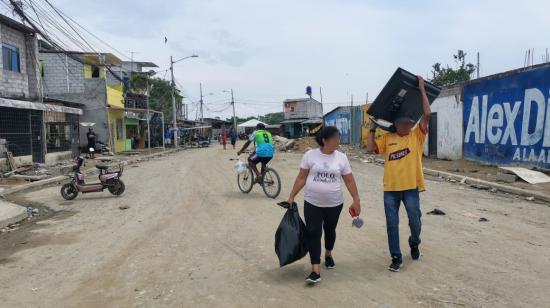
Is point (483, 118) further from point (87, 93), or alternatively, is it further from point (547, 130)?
point (87, 93)

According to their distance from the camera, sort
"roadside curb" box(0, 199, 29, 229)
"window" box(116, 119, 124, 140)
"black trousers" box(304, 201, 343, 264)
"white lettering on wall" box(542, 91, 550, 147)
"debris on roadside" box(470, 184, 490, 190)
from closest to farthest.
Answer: "black trousers" box(304, 201, 343, 264) < "roadside curb" box(0, 199, 29, 229) < "debris on roadside" box(470, 184, 490, 190) < "white lettering on wall" box(542, 91, 550, 147) < "window" box(116, 119, 124, 140)

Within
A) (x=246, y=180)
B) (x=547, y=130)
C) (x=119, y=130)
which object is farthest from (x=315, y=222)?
(x=119, y=130)

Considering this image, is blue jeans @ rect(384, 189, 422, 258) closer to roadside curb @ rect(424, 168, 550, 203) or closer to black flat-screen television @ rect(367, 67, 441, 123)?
black flat-screen television @ rect(367, 67, 441, 123)

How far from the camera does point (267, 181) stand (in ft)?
35.2

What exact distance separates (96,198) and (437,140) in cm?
1445

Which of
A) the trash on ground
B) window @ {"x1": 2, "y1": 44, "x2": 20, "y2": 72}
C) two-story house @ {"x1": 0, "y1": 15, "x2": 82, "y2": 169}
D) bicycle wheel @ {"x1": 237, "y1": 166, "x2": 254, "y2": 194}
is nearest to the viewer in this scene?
bicycle wheel @ {"x1": 237, "y1": 166, "x2": 254, "y2": 194}

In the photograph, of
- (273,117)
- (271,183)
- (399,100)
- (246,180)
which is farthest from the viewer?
(273,117)

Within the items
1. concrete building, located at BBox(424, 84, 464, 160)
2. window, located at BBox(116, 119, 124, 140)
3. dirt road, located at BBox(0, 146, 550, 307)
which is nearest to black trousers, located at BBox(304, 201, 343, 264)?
dirt road, located at BBox(0, 146, 550, 307)

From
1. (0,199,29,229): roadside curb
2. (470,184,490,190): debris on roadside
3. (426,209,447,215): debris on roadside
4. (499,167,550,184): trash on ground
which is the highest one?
(499,167,550,184): trash on ground

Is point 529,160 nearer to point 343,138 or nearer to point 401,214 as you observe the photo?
point 401,214

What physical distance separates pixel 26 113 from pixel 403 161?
20108 mm

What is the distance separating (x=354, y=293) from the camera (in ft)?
14.8

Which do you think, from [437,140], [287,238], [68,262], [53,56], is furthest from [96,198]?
[53,56]

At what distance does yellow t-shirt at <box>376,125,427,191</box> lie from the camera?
17.1 ft
